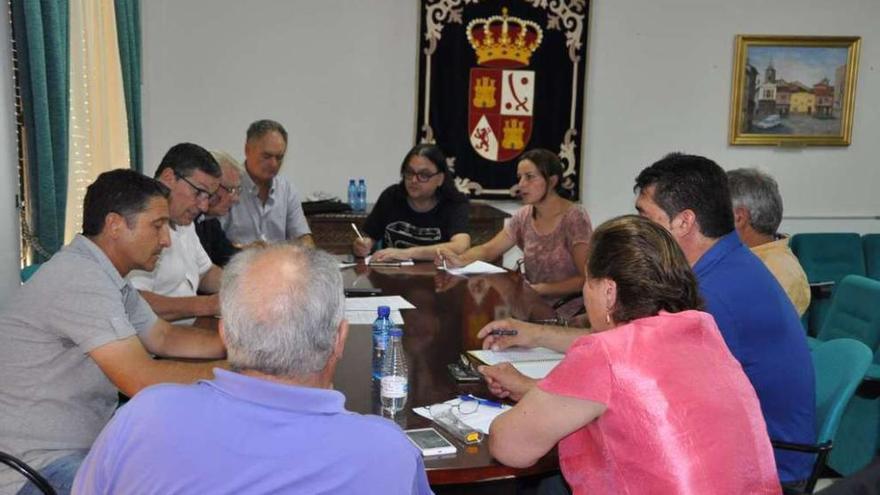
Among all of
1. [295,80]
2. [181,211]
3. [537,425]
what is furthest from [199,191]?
[295,80]

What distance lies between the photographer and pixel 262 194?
4.29 meters

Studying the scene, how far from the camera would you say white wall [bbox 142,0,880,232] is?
5.71 metres

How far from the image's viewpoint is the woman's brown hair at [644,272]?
5.34 feet

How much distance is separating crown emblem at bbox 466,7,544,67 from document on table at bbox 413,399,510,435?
173 inches

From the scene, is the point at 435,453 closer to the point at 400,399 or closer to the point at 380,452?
the point at 400,399

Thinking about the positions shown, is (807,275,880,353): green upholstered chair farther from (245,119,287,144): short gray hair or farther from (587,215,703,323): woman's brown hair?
(245,119,287,144): short gray hair

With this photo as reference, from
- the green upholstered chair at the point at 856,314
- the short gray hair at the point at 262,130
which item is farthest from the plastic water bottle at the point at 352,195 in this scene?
the green upholstered chair at the point at 856,314

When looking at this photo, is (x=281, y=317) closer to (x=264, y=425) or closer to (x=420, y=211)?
(x=264, y=425)

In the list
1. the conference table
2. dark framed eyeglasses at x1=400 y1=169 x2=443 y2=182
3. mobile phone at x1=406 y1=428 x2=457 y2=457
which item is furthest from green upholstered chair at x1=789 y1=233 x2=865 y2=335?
mobile phone at x1=406 y1=428 x2=457 y2=457

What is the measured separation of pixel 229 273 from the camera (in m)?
1.30

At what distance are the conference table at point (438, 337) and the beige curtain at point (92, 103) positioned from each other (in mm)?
1302

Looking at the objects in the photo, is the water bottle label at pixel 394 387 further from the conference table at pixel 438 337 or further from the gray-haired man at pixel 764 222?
the gray-haired man at pixel 764 222

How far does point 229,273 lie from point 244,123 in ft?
15.5

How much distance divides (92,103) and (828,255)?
15.3 ft
